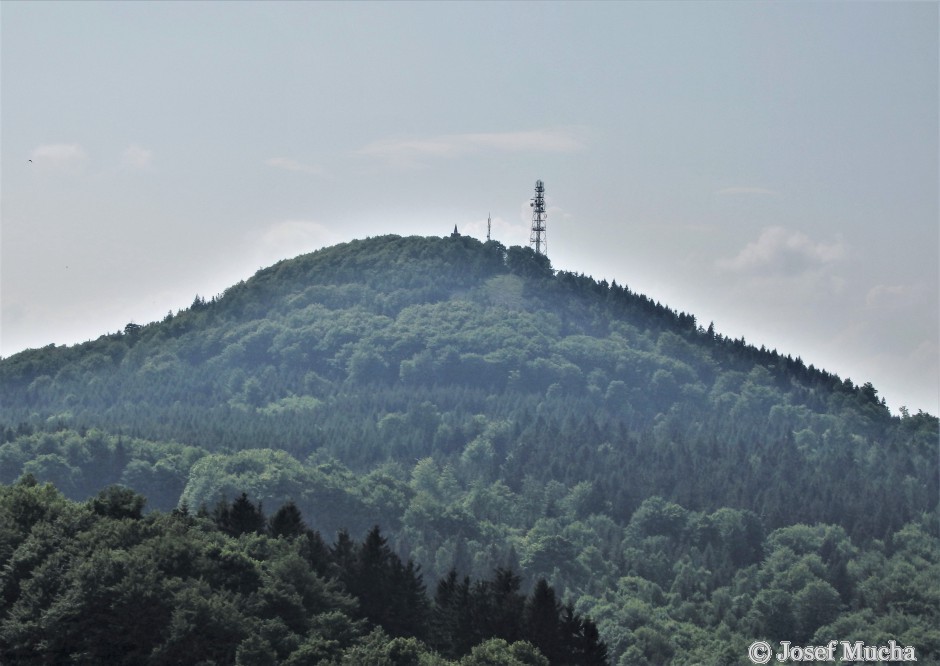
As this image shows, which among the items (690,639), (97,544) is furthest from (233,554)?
(690,639)

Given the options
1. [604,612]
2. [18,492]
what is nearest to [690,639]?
[604,612]

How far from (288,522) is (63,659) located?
25675mm

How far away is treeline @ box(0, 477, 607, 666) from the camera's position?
306 ft

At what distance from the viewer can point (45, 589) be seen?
9638cm

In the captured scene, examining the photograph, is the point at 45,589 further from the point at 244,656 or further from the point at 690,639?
the point at 690,639

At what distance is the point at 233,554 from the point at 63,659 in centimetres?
1242

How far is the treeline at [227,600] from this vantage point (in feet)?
306

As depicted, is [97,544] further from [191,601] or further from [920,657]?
[920,657]

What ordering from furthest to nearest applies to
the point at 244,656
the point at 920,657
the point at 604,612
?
the point at 604,612, the point at 920,657, the point at 244,656

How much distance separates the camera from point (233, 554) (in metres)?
103

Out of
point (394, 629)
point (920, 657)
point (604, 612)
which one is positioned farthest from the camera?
point (604, 612)

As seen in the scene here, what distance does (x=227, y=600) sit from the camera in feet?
323

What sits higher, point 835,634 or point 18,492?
point 18,492

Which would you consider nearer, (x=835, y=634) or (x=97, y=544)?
(x=97, y=544)
